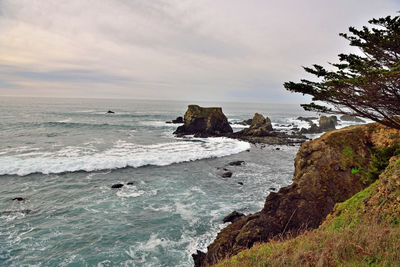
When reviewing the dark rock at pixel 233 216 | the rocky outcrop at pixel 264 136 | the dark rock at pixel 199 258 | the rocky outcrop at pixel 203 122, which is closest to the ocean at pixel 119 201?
the dark rock at pixel 233 216

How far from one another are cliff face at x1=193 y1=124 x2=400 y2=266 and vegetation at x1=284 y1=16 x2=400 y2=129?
7.66ft

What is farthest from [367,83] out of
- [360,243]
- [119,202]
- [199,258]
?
[119,202]

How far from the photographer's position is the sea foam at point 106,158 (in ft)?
78.6

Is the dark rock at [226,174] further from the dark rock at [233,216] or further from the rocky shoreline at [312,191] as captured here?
the rocky shoreline at [312,191]

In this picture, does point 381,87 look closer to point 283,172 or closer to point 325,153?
point 325,153

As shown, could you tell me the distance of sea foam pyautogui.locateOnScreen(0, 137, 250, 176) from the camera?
23948 mm

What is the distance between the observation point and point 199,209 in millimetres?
16109

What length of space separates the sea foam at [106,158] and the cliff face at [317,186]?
59.8ft

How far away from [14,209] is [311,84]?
2099cm

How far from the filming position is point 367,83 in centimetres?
797

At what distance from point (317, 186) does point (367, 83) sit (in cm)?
658

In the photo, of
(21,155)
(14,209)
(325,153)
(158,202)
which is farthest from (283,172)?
(21,155)

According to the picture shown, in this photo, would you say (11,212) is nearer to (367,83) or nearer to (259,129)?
(367,83)

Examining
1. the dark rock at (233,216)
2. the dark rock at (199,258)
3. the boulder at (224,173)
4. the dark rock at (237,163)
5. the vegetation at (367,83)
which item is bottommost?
the dark rock at (199,258)
